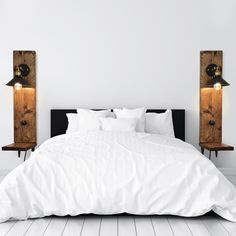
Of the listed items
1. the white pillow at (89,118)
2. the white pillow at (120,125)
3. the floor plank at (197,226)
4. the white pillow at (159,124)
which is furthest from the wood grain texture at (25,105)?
the floor plank at (197,226)

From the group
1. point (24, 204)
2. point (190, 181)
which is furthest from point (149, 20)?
point (24, 204)

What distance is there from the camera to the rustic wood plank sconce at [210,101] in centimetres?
539

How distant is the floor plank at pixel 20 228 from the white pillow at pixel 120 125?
193 centimetres

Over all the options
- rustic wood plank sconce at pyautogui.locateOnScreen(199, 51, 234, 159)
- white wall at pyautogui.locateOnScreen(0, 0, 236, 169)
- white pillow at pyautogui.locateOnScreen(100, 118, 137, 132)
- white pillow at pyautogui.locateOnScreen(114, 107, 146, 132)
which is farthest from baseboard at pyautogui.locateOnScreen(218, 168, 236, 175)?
white pillow at pyautogui.locateOnScreen(100, 118, 137, 132)

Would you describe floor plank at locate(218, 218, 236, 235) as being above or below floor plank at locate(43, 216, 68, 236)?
above

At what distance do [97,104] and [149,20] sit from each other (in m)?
1.50

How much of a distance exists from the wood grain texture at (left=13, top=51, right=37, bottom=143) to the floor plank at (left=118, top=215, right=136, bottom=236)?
271 cm

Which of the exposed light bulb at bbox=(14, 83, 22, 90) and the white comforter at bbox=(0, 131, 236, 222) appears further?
the exposed light bulb at bbox=(14, 83, 22, 90)

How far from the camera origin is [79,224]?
300 centimetres

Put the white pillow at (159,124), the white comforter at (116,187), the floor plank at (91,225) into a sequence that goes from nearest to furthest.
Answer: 1. the floor plank at (91,225)
2. the white comforter at (116,187)
3. the white pillow at (159,124)

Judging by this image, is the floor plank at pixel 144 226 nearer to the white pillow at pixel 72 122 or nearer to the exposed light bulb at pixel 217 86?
the white pillow at pixel 72 122

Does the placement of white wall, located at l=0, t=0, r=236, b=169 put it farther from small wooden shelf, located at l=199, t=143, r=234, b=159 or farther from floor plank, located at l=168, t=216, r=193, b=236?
floor plank, located at l=168, t=216, r=193, b=236

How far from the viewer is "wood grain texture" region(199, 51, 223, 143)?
5.40m

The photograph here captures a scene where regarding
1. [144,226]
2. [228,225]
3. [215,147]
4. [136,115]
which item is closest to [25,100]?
[136,115]
